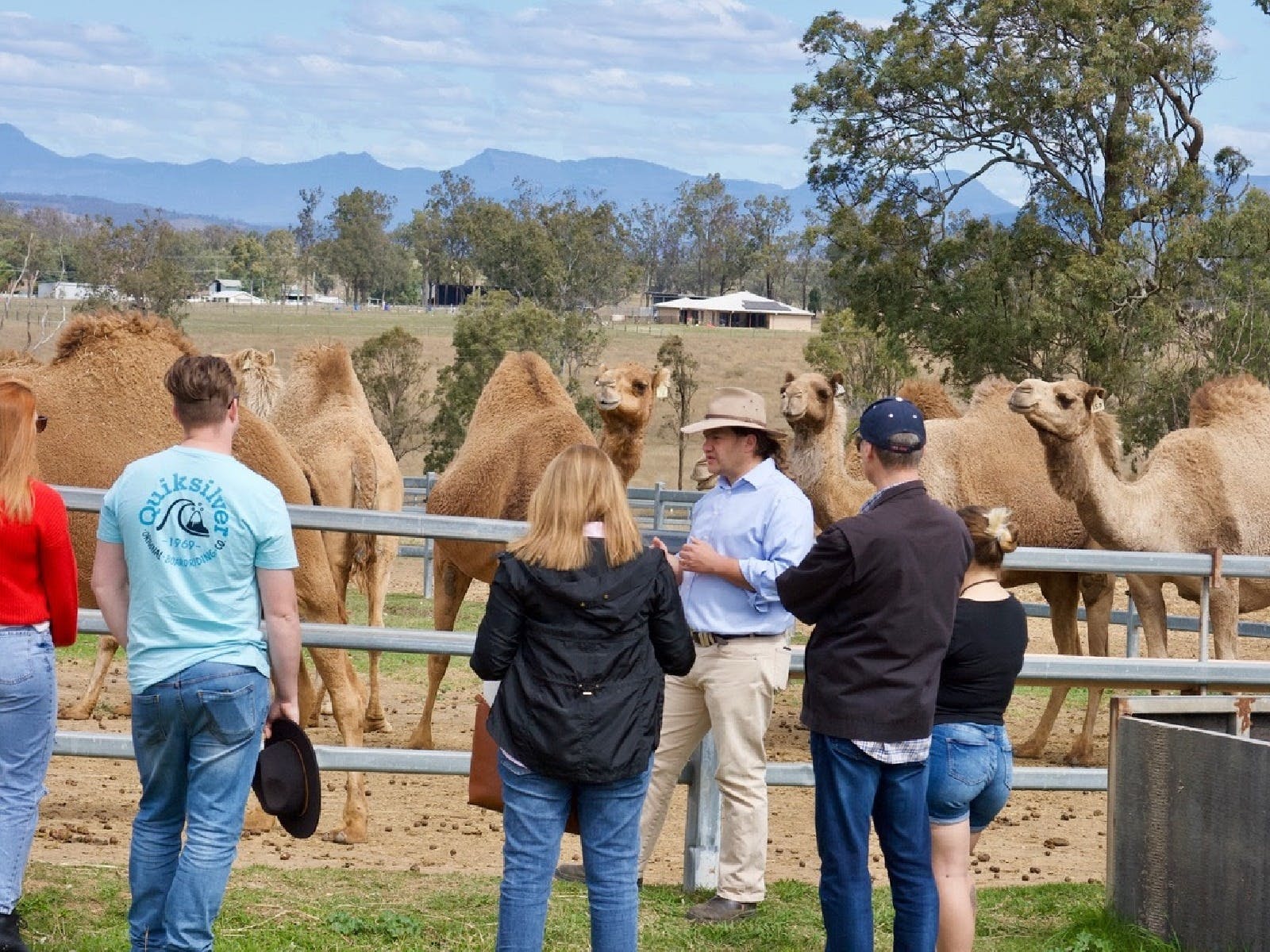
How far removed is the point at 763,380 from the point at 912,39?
108ft

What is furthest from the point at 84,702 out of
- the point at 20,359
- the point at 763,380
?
the point at 763,380

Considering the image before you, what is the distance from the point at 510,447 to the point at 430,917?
4988 mm

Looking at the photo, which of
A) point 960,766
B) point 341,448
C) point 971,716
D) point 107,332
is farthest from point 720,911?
point 341,448

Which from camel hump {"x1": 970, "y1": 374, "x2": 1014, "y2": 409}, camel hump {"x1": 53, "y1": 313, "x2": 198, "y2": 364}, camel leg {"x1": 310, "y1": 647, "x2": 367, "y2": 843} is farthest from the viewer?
camel hump {"x1": 970, "y1": 374, "x2": 1014, "y2": 409}

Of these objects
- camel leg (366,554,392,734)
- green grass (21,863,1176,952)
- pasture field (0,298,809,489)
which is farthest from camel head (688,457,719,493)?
pasture field (0,298,809,489)

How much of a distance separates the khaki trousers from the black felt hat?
1403 mm

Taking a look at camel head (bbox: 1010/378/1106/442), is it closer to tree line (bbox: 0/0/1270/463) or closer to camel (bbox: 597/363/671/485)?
camel (bbox: 597/363/671/485)

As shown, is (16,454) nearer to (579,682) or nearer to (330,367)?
(579,682)

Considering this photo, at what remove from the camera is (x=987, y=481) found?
1126cm

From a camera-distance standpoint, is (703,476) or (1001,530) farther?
(703,476)

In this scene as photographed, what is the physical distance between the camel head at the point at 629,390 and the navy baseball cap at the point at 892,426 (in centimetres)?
415

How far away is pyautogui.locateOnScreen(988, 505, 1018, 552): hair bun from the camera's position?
16.7ft

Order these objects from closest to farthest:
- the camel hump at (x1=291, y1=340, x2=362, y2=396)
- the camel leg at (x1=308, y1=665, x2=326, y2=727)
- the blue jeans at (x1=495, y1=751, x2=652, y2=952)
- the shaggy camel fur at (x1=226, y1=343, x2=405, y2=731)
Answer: the blue jeans at (x1=495, y1=751, x2=652, y2=952) → the camel leg at (x1=308, y1=665, x2=326, y2=727) → the shaggy camel fur at (x1=226, y1=343, x2=405, y2=731) → the camel hump at (x1=291, y1=340, x2=362, y2=396)

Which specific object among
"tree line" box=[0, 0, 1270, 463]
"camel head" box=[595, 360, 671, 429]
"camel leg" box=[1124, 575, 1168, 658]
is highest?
"tree line" box=[0, 0, 1270, 463]
